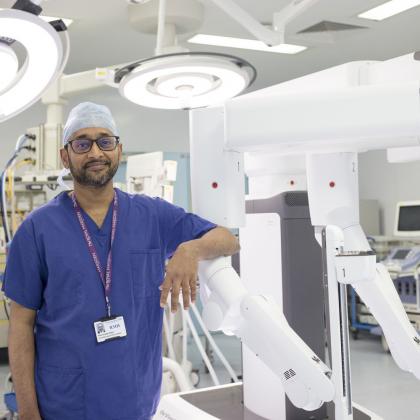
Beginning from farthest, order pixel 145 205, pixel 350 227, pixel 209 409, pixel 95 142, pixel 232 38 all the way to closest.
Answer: pixel 232 38 < pixel 209 409 < pixel 145 205 < pixel 95 142 < pixel 350 227

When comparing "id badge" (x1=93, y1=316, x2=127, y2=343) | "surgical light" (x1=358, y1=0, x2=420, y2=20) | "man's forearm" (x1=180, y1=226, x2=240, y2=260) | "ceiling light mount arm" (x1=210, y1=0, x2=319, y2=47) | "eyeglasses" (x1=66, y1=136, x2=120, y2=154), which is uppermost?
"surgical light" (x1=358, y1=0, x2=420, y2=20)

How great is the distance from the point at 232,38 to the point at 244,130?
3843 millimetres

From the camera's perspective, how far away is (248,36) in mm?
4836

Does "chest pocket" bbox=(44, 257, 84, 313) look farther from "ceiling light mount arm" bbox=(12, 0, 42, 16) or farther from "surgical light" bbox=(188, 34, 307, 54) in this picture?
"surgical light" bbox=(188, 34, 307, 54)

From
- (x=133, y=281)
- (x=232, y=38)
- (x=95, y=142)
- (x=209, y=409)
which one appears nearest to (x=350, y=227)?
(x=133, y=281)

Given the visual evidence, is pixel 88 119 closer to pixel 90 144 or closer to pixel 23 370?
pixel 90 144

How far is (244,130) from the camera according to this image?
1308mm

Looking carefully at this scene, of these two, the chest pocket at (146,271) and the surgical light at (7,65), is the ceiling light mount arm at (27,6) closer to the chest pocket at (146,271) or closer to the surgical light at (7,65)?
the surgical light at (7,65)

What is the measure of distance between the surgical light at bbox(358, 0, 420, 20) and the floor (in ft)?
9.29

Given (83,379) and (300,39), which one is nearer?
(83,379)

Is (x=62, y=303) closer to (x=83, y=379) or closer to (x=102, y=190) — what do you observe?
(x=83, y=379)

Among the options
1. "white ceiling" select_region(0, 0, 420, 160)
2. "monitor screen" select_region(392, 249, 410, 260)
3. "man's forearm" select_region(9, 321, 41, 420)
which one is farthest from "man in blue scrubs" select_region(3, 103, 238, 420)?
"monitor screen" select_region(392, 249, 410, 260)

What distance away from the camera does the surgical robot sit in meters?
1.16

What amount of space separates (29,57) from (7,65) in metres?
0.04
